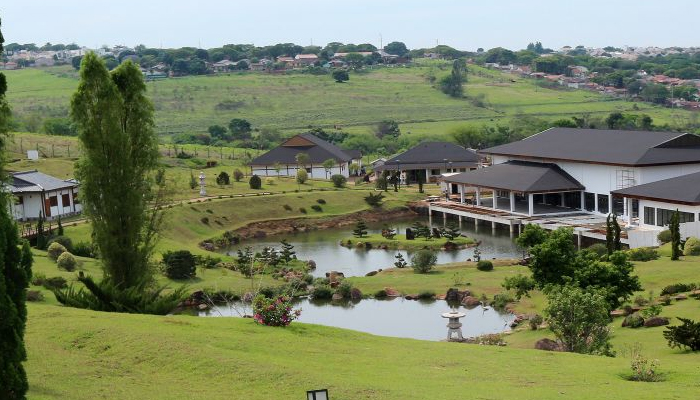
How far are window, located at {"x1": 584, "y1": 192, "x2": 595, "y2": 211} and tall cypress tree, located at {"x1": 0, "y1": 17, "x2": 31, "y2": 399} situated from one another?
47.8 m

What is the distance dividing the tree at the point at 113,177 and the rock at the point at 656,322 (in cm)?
1266

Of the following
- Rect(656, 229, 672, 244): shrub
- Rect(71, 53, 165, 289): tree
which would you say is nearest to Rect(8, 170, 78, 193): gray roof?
Rect(71, 53, 165, 289): tree

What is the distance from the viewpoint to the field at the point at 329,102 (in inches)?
4729

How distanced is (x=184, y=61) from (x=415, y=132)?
204 feet

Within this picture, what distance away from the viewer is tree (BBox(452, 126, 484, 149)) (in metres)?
96.9

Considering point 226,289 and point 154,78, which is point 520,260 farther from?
point 154,78

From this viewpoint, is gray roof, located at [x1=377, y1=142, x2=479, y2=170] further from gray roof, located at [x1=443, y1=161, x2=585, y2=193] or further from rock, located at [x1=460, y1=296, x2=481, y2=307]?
rock, located at [x1=460, y1=296, x2=481, y2=307]

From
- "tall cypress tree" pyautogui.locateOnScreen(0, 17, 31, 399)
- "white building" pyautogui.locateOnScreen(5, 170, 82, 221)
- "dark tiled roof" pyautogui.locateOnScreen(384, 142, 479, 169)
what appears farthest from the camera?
"dark tiled roof" pyautogui.locateOnScreen(384, 142, 479, 169)

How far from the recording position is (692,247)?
41094 mm

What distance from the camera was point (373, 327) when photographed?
33.6 metres

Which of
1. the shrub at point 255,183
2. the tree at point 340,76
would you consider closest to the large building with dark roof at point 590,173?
the shrub at point 255,183

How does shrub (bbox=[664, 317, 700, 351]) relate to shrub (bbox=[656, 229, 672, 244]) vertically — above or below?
above

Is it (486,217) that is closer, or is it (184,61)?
(486,217)

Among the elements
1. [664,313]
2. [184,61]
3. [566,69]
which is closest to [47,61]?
[184,61]
